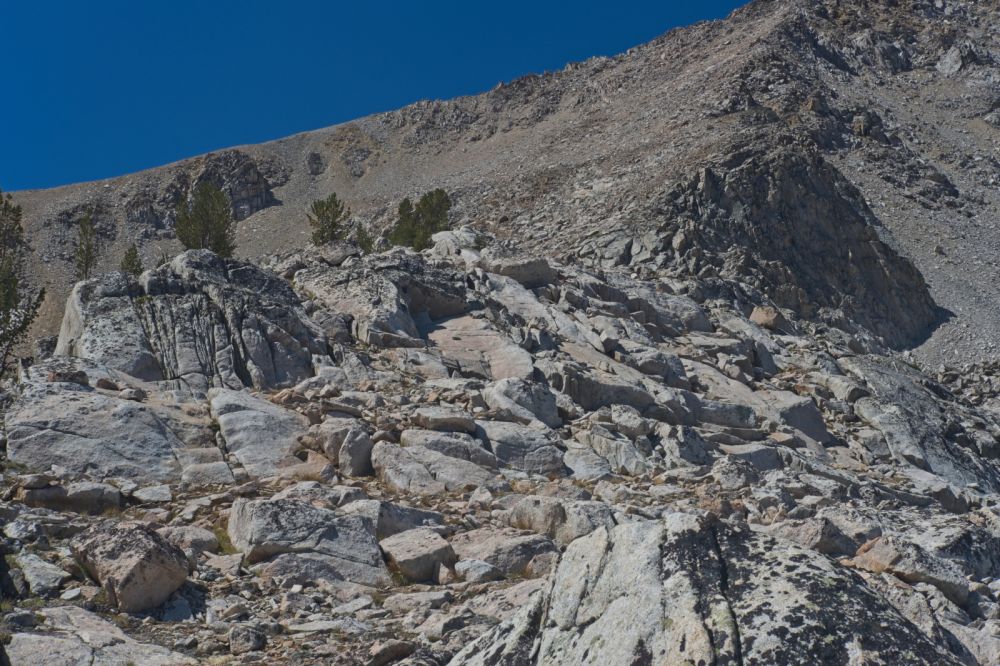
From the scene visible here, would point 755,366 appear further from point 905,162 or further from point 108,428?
point 905,162

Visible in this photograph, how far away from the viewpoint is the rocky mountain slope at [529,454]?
6375 mm

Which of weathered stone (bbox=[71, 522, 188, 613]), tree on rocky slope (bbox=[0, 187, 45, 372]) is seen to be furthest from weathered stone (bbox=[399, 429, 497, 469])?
tree on rocky slope (bbox=[0, 187, 45, 372])

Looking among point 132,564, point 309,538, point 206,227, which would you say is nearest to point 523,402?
point 309,538

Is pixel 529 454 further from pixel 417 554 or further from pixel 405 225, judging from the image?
pixel 405 225

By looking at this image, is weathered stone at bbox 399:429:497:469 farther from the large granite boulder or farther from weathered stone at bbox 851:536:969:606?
weathered stone at bbox 851:536:969:606

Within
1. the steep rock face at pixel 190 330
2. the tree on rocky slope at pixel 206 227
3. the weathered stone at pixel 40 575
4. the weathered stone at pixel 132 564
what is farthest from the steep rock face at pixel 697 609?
the tree on rocky slope at pixel 206 227

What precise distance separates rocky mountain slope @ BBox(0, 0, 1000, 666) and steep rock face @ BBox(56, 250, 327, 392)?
80 mm

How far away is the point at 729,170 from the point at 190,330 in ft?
150

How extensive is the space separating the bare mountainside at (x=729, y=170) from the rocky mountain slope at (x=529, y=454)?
19.7 inches

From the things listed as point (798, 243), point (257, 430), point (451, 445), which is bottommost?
point (451, 445)

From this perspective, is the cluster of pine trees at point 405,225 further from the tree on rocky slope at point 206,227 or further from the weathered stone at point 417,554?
the weathered stone at point 417,554

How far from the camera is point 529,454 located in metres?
18.5

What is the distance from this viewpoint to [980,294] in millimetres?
61031

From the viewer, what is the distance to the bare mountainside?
55031mm
